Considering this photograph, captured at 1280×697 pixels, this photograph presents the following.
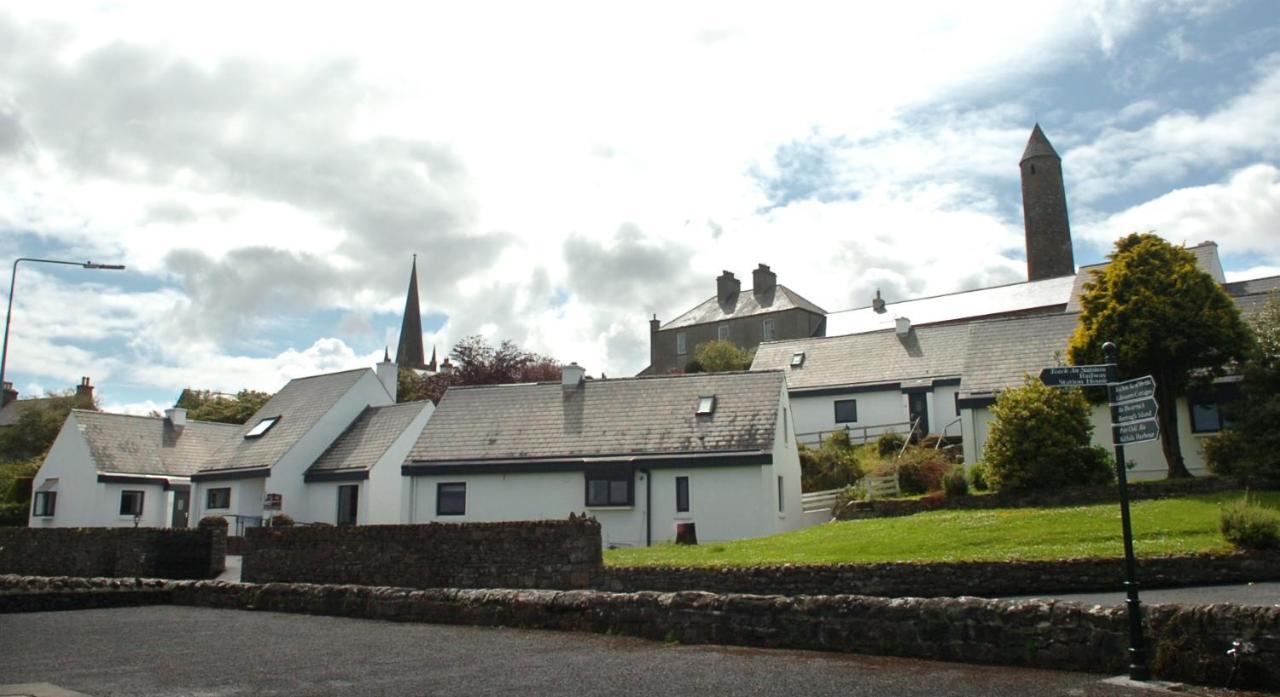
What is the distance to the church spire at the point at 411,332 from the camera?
134750mm

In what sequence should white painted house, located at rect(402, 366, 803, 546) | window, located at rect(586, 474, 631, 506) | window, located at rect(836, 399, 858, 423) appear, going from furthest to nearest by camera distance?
1. window, located at rect(836, 399, 858, 423)
2. window, located at rect(586, 474, 631, 506)
3. white painted house, located at rect(402, 366, 803, 546)

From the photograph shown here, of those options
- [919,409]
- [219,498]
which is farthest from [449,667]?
[919,409]

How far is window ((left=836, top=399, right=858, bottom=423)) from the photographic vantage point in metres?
48.5

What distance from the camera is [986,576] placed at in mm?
18672

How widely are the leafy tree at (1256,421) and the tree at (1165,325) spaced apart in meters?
0.79

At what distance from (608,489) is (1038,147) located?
7169 centimetres

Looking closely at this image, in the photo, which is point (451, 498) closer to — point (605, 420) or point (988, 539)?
point (605, 420)

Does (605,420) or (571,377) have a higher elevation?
(571,377)

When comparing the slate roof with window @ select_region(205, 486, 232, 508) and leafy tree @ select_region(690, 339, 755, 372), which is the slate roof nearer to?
leafy tree @ select_region(690, 339, 755, 372)

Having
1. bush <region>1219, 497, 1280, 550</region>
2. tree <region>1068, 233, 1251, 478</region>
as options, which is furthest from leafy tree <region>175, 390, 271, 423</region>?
bush <region>1219, 497, 1280, 550</region>

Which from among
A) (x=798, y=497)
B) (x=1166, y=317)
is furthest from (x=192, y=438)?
(x=1166, y=317)

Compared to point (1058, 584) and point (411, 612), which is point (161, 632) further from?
point (1058, 584)

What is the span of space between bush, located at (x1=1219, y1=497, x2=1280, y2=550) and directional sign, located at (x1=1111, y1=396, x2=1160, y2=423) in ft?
32.4

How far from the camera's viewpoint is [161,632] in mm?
16312
